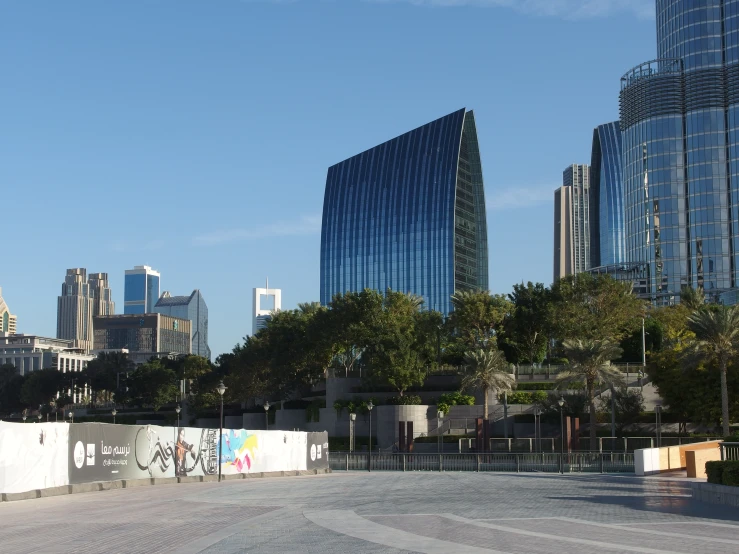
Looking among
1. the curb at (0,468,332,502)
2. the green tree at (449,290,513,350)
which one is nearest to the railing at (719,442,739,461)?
the curb at (0,468,332,502)

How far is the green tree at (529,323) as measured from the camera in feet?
329

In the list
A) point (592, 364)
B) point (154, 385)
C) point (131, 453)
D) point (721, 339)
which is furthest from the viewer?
point (154, 385)

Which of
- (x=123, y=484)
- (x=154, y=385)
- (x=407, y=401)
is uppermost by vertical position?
(x=154, y=385)

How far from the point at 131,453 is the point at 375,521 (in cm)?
1829

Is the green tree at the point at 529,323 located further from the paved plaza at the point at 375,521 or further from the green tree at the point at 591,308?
the paved plaza at the point at 375,521

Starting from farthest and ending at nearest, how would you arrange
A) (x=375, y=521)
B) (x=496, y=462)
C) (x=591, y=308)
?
(x=591, y=308), (x=496, y=462), (x=375, y=521)

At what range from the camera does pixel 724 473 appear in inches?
1114

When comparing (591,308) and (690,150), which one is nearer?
(591,308)

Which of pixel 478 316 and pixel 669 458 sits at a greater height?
pixel 478 316

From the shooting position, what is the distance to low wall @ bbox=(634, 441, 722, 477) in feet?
142

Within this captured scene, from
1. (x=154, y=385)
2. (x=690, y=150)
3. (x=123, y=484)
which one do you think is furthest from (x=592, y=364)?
(x=690, y=150)

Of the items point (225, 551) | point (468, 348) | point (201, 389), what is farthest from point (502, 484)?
point (201, 389)

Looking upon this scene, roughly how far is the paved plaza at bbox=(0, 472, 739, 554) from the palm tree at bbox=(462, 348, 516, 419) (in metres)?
46.9

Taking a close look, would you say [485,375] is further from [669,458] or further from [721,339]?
[669,458]
